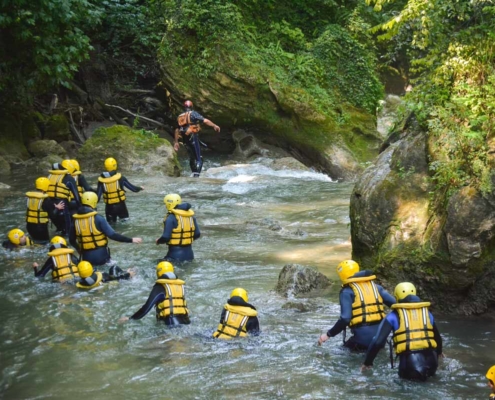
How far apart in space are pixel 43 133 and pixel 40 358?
610 inches

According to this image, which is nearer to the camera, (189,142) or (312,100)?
(189,142)

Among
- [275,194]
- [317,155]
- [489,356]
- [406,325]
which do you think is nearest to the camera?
[406,325]

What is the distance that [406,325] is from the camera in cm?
638

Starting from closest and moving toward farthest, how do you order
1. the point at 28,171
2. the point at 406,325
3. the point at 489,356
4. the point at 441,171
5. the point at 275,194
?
the point at 406,325
the point at 489,356
the point at 441,171
the point at 275,194
the point at 28,171

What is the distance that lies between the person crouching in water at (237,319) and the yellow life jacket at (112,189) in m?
6.27

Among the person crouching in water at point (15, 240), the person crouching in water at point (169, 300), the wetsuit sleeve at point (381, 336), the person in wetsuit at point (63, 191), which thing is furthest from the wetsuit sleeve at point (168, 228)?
the wetsuit sleeve at point (381, 336)

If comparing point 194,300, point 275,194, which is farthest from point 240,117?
point 194,300

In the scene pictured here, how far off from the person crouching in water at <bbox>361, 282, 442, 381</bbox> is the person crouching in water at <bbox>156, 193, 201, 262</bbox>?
15.5 feet

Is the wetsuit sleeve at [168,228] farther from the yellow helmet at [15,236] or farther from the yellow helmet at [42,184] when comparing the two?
the yellow helmet at [42,184]

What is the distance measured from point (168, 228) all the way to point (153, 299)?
8.79ft

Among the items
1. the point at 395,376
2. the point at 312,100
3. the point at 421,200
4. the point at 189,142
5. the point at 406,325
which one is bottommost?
the point at 395,376

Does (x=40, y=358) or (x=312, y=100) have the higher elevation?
(x=312, y=100)

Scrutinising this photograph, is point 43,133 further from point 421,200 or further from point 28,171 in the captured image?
point 421,200

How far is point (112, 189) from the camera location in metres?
13.2
